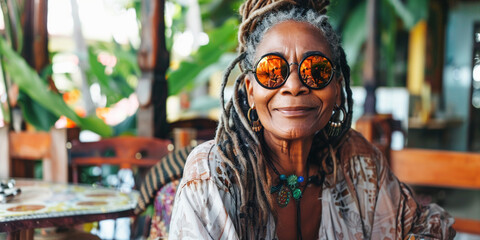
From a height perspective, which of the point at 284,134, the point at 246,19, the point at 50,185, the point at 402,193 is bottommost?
the point at 50,185

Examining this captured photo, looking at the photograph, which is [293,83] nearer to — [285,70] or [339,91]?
[285,70]

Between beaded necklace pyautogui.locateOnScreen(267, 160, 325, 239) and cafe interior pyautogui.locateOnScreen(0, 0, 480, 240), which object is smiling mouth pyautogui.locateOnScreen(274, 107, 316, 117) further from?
cafe interior pyautogui.locateOnScreen(0, 0, 480, 240)

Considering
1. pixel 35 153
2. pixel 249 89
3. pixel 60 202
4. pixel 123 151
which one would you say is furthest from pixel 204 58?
pixel 249 89

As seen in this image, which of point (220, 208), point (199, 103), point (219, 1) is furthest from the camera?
point (219, 1)

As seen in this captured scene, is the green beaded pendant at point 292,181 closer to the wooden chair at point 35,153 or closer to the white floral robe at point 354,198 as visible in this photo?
the white floral robe at point 354,198

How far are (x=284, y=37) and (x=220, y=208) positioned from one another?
22.0 inches

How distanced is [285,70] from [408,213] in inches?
28.2

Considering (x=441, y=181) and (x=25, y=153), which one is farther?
(x=25, y=153)

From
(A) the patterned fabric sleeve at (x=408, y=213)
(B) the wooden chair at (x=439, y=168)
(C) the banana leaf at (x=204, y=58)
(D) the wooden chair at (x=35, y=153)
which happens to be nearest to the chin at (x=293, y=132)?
(A) the patterned fabric sleeve at (x=408, y=213)

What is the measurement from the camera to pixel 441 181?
2014 mm

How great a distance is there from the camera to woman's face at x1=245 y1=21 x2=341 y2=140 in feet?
4.02

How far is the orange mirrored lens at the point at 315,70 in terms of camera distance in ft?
3.99

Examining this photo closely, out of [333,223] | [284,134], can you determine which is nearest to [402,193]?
[333,223]

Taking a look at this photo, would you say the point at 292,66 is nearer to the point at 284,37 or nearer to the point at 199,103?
the point at 284,37
